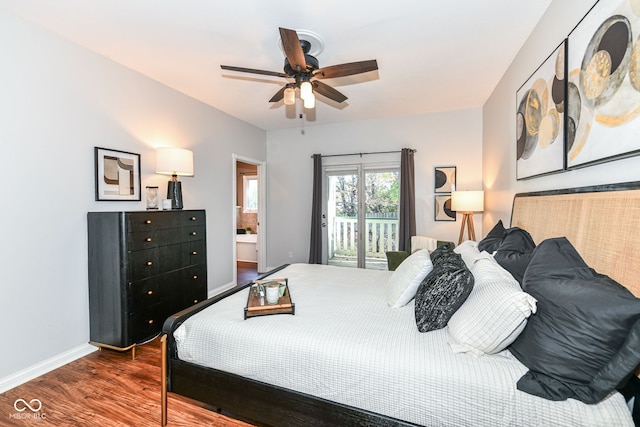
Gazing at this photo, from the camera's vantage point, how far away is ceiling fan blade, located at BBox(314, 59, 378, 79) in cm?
198

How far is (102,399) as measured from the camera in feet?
6.08

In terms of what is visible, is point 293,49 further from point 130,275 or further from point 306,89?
point 130,275

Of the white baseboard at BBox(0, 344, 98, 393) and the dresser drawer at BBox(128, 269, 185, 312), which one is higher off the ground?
the dresser drawer at BBox(128, 269, 185, 312)

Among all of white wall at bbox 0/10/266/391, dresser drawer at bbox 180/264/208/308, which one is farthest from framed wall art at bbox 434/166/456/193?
white wall at bbox 0/10/266/391

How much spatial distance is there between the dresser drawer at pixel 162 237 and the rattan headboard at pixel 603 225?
3143mm

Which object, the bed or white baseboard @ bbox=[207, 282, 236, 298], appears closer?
the bed

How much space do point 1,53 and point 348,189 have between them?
410 cm

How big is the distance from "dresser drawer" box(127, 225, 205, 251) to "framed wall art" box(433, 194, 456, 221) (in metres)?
3.41

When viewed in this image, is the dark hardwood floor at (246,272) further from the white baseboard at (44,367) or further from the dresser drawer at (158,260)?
the white baseboard at (44,367)

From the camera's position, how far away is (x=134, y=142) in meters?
2.87

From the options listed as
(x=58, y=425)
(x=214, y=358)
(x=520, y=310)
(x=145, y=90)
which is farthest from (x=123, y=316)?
(x=520, y=310)

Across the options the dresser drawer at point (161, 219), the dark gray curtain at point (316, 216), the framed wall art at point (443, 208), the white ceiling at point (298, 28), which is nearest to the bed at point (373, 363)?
the dresser drawer at point (161, 219)

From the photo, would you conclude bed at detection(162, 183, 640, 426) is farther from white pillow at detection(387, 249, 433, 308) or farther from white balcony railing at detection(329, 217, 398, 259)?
white balcony railing at detection(329, 217, 398, 259)

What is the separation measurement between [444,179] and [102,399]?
454 cm
